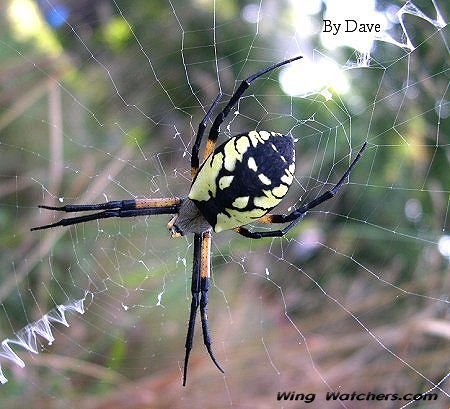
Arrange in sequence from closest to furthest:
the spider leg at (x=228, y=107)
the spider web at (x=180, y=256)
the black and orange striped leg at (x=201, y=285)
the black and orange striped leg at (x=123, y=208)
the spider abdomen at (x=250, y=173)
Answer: the spider abdomen at (x=250, y=173) → the spider leg at (x=228, y=107) → the black and orange striped leg at (x=123, y=208) → the black and orange striped leg at (x=201, y=285) → the spider web at (x=180, y=256)

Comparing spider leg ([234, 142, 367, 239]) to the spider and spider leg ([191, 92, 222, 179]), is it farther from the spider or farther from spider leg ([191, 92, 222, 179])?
spider leg ([191, 92, 222, 179])

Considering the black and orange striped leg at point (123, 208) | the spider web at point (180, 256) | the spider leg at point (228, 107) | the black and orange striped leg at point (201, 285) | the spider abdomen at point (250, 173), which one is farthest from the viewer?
the spider web at point (180, 256)

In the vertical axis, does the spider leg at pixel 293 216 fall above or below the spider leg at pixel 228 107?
below

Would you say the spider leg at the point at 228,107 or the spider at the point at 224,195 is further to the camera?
the spider leg at the point at 228,107

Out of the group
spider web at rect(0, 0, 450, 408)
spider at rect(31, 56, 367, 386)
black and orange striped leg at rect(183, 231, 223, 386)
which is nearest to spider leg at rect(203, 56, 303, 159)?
spider at rect(31, 56, 367, 386)

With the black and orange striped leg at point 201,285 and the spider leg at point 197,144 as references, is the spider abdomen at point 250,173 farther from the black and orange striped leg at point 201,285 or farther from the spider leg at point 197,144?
the black and orange striped leg at point 201,285

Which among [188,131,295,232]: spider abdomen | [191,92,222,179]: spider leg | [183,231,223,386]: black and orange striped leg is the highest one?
[191,92,222,179]: spider leg

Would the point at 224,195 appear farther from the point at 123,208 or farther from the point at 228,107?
the point at 123,208

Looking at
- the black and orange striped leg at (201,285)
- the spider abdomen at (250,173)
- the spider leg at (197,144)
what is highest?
the spider leg at (197,144)

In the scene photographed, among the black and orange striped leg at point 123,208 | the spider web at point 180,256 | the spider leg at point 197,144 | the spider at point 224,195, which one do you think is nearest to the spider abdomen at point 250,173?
the spider at point 224,195
